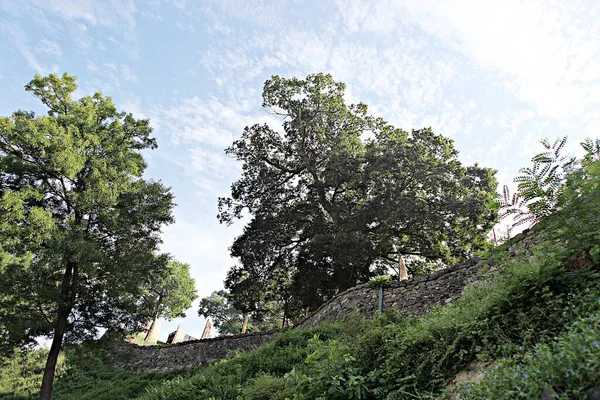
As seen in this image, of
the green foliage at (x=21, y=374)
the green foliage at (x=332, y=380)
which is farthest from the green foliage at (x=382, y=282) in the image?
the green foliage at (x=21, y=374)

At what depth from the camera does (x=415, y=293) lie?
8625mm

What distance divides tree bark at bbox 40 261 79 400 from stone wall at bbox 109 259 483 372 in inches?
68.6

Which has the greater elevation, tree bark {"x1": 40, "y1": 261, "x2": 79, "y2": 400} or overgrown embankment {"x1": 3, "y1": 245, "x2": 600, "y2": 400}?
tree bark {"x1": 40, "y1": 261, "x2": 79, "y2": 400}

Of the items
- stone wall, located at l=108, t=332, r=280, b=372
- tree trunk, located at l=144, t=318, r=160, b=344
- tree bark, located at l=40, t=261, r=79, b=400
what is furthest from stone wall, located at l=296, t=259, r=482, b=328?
tree trunk, located at l=144, t=318, r=160, b=344

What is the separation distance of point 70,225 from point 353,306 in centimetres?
898

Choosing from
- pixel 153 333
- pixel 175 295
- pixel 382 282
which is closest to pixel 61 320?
pixel 382 282

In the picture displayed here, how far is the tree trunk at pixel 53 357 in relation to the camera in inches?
428

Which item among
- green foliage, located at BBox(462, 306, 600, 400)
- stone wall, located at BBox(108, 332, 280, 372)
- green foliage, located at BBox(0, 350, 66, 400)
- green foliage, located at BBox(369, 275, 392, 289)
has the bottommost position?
green foliage, located at BBox(462, 306, 600, 400)

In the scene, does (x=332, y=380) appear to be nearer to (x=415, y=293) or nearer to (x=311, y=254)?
(x=415, y=293)

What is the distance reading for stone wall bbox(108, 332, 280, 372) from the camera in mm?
11898

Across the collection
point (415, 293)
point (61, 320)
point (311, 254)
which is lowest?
point (61, 320)

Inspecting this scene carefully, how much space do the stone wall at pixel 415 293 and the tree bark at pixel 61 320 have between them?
313 inches

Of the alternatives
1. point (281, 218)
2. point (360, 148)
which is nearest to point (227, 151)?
point (281, 218)

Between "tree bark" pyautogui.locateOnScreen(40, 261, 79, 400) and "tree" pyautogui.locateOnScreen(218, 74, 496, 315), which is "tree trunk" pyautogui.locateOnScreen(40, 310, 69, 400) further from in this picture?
"tree" pyautogui.locateOnScreen(218, 74, 496, 315)
